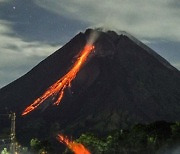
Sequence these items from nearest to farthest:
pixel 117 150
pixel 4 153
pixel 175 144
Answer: pixel 4 153, pixel 175 144, pixel 117 150

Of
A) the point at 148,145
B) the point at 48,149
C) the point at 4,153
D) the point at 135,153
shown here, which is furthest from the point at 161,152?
the point at 48,149

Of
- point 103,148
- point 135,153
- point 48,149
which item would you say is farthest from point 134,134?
point 48,149

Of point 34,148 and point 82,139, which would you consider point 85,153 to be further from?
point 34,148

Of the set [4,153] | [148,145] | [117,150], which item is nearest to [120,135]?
[117,150]

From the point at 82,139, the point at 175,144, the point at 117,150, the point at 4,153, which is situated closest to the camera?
the point at 4,153

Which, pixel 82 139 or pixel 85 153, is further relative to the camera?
pixel 82 139

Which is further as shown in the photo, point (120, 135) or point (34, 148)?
point (34, 148)

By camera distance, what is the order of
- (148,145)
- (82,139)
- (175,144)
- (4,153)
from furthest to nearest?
1. (82,139)
2. (148,145)
3. (175,144)
4. (4,153)

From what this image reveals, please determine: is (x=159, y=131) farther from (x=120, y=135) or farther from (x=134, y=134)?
(x=120, y=135)

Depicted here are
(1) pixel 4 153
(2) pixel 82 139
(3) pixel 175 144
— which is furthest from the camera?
(2) pixel 82 139
